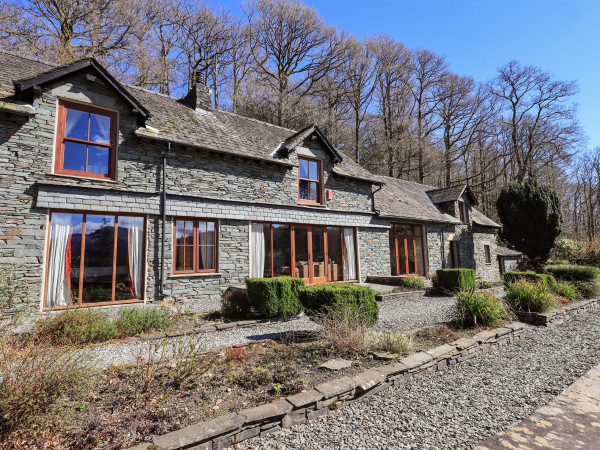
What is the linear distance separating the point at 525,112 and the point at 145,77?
93.3ft

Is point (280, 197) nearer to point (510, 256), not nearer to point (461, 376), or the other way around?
point (461, 376)

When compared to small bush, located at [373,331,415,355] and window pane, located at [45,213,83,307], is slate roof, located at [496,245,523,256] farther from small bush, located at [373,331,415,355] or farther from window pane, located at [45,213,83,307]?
window pane, located at [45,213,83,307]

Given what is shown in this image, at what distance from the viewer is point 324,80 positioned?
71.1 feet

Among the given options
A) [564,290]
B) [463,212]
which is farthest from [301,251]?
[463,212]

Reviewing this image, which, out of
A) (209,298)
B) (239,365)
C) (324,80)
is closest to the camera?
(239,365)

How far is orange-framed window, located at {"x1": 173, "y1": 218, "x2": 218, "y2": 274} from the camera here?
362 inches

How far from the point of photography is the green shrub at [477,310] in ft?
21.9

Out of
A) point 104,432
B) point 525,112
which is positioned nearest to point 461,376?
point 104,432

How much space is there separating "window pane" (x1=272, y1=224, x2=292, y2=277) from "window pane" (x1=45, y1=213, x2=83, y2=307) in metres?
5.76

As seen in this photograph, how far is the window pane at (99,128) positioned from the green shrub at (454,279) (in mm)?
12585

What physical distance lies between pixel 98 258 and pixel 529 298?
1132 cm

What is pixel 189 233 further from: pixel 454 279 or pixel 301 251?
pixel 454 279

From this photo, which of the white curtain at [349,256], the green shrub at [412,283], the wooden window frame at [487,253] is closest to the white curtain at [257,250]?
the white curtain at [349,256]

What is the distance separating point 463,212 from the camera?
63.0 ft
